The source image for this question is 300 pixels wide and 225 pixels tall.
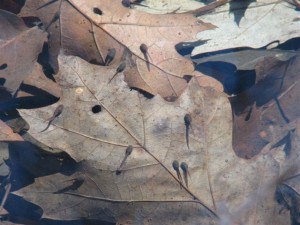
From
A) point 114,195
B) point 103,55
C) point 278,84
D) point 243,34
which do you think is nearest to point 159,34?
point 103,55

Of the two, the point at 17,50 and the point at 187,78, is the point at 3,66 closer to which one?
the point at 17,50

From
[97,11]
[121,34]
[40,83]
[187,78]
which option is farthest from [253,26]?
[40,83]

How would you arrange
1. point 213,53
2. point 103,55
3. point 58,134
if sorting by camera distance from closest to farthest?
point 58,134 < point 103,55 < point 213,53

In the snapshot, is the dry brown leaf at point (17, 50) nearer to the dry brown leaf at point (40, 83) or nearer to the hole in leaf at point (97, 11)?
the dry brown leaf at point (40, 83)

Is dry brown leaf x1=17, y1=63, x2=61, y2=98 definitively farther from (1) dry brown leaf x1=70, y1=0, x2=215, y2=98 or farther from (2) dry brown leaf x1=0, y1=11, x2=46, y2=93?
(1) dry brown leaf x1=70, y1=0, x2=215, y2=98

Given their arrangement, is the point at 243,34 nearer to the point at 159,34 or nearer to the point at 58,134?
the point at 159,34

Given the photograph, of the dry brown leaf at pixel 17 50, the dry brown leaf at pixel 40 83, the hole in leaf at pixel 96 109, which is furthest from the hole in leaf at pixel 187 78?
the dry brown leaf at pixel 17 50
